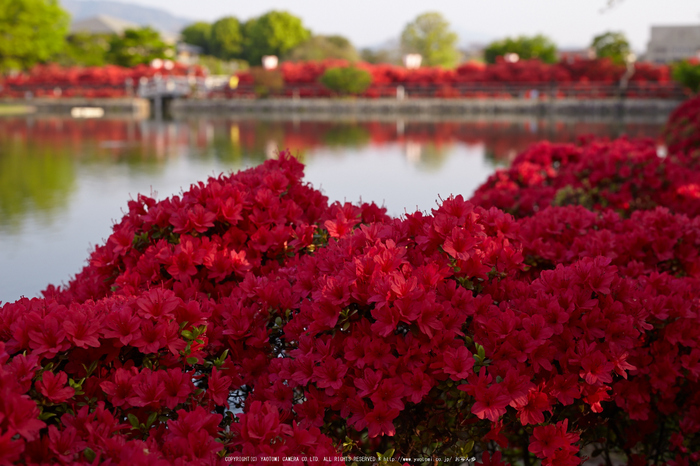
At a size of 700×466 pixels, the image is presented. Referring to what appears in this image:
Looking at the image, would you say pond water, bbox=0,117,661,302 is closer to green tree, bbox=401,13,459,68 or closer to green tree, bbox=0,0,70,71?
green tree, bbox=0,0,70,71

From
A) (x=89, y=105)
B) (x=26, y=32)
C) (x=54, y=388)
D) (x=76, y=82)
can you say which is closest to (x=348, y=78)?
(x=89, y=105)

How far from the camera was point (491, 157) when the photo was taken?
551 inches

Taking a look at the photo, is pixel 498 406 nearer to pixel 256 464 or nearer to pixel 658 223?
pixel 256 464

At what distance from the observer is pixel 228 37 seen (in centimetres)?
7425

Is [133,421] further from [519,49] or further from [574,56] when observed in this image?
[519,49]

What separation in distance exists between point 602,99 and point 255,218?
31190 mm

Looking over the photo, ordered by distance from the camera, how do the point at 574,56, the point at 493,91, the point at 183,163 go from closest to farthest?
the point at 183,163 → the point at 493,91 → the point at 574,56

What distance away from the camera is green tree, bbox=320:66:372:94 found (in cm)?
3400

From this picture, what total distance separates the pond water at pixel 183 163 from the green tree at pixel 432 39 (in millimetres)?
44682

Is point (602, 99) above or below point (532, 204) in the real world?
above

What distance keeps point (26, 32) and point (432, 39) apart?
39.7 m

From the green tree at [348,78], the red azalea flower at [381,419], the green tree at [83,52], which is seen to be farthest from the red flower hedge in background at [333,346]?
the green tree at [83,52]

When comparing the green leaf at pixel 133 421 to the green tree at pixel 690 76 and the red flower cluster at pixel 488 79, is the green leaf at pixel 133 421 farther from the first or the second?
the red flower cluster at pixel 488 79

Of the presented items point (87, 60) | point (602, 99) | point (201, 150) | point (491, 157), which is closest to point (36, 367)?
point (491, 157)
